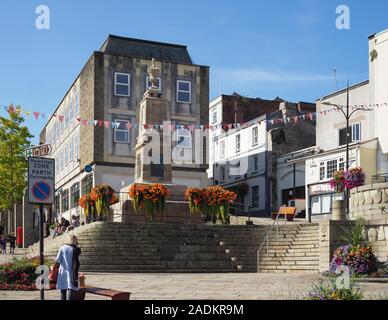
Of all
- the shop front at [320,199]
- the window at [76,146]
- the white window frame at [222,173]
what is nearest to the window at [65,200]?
the window at [76,146]

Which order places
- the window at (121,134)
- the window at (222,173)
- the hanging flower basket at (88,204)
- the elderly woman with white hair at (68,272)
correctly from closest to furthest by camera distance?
the elderly woman with white hair at (68,272), the hanging flower basket at (88,204), the window at (121,134), the window at (222,173)

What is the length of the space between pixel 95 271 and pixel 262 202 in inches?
1256

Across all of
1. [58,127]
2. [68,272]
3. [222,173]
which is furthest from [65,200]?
[68,272]

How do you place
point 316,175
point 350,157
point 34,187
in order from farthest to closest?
point 316,175 < point 350,157 < point 34,187

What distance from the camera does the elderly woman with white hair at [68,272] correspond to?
11523 mm

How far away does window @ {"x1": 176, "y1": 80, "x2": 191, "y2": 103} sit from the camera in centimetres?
5000

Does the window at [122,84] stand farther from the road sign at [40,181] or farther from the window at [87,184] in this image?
the road sign at [40,181]

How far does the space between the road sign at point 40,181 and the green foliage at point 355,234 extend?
12.3 meters

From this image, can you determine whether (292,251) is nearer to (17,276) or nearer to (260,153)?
(17,276)

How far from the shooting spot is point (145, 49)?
51094 millimetres

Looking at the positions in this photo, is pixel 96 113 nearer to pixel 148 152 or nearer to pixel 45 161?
pixel 148 152
